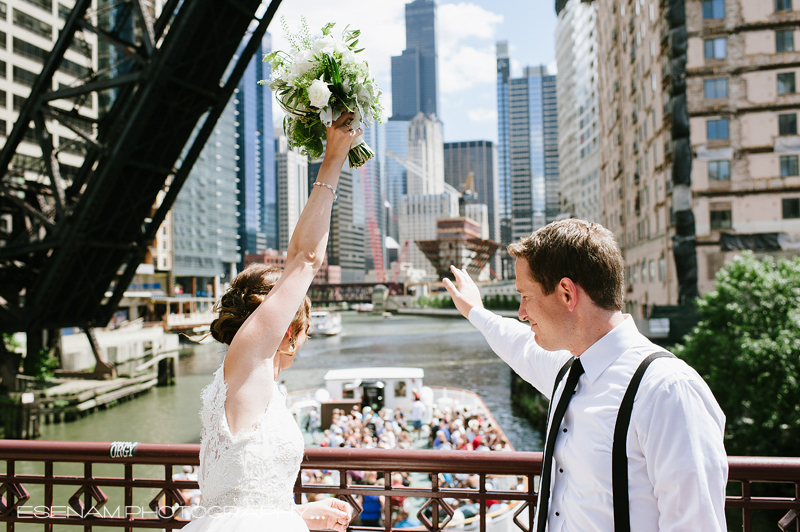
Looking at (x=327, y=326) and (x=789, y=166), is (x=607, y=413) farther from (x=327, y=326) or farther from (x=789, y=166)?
(x=327, y=326)

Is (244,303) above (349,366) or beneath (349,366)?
above

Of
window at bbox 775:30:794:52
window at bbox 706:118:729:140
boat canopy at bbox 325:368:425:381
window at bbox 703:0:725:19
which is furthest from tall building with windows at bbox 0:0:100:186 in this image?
window at bbox 775:30:794:52

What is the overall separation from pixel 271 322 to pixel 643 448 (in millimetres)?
936

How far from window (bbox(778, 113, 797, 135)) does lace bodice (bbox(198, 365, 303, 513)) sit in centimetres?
2998

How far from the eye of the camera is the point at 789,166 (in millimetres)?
24391

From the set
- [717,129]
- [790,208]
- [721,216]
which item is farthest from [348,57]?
[790,208]

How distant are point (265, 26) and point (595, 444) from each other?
1155 centimetres

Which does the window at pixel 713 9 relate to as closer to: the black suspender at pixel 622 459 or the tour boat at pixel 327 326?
the black suspender at pixel 622 459

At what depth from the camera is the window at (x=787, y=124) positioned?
24328mm

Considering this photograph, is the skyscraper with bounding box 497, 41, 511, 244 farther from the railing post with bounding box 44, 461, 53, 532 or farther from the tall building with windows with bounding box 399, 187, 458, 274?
the railing post with bounding box 44, 461, 53, 532

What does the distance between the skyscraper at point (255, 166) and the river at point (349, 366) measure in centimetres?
7638

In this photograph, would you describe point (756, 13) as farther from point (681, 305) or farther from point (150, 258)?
point (150, 258)

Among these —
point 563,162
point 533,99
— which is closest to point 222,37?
point 563,162

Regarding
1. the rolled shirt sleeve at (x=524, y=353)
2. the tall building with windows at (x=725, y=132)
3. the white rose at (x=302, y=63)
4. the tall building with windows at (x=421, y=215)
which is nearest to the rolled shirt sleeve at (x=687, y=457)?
the rolled shirt sleeve at (x=524, y=353)
